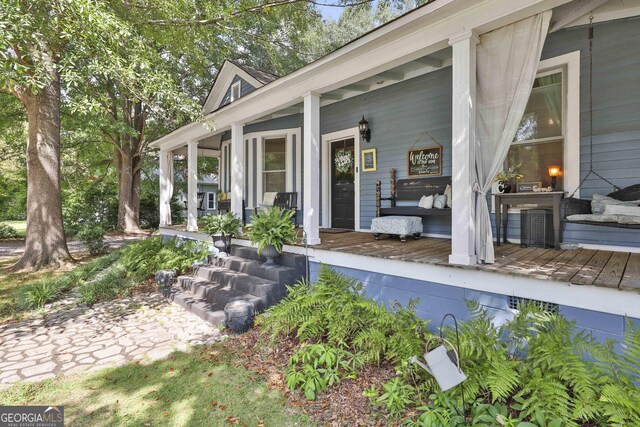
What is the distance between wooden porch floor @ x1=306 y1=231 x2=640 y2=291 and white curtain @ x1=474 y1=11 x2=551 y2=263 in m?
0.36

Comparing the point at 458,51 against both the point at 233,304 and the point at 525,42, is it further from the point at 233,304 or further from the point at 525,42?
the point at 233,304

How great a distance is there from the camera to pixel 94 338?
3.63 meters

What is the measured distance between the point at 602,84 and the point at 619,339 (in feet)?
10.5

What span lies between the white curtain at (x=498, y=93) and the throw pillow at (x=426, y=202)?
7.09 feet

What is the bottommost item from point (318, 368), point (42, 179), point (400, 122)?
point (318, 368)

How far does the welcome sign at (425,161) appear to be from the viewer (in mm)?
5500

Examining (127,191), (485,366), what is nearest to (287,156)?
(485,366)

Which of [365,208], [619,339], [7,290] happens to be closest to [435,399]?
[619,339]

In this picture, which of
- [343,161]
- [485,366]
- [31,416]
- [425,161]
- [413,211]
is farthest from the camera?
[343,161]

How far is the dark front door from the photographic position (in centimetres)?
694

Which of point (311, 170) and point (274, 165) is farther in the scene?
point (274, 165)

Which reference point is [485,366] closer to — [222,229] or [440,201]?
[440,201]

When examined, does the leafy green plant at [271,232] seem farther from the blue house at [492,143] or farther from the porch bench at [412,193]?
the porch bench at [412,193]

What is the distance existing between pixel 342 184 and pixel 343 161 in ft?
1.66
